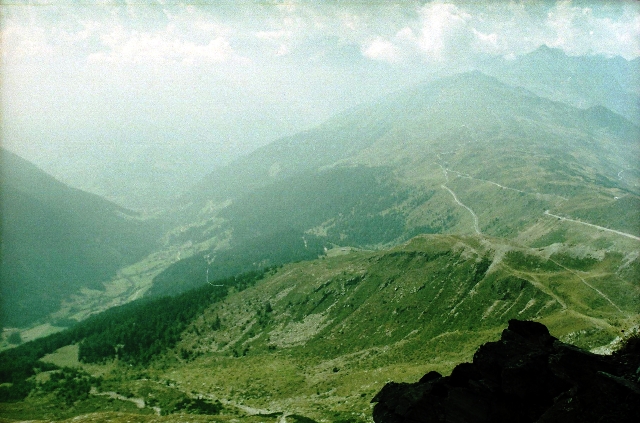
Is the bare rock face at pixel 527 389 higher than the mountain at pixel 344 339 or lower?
higher

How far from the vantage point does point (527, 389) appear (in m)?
30.6

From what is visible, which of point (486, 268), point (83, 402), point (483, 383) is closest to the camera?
point (483, 383)

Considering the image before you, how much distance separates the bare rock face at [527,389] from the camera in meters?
24.7

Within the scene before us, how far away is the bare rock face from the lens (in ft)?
81.1

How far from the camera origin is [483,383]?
32.6m

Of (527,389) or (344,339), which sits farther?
(344,339)

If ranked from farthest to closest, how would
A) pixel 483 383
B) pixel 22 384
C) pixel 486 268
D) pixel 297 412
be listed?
1. pixel 486 268
2. pixel 22 384
3. pixel 297 412
4. pixel 483 383

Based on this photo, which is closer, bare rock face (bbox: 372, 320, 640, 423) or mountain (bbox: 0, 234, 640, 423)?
bare rock face (bbox: 372, 320, 640, 423)

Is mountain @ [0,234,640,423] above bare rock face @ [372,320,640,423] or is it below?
below

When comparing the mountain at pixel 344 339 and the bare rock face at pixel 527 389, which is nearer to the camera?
the bare rock face at pixel 527 389

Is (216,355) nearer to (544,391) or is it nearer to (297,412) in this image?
(297,412)

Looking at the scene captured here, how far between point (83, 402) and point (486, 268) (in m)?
138

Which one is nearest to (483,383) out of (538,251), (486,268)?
(486,268)

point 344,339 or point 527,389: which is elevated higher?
point 527,389
